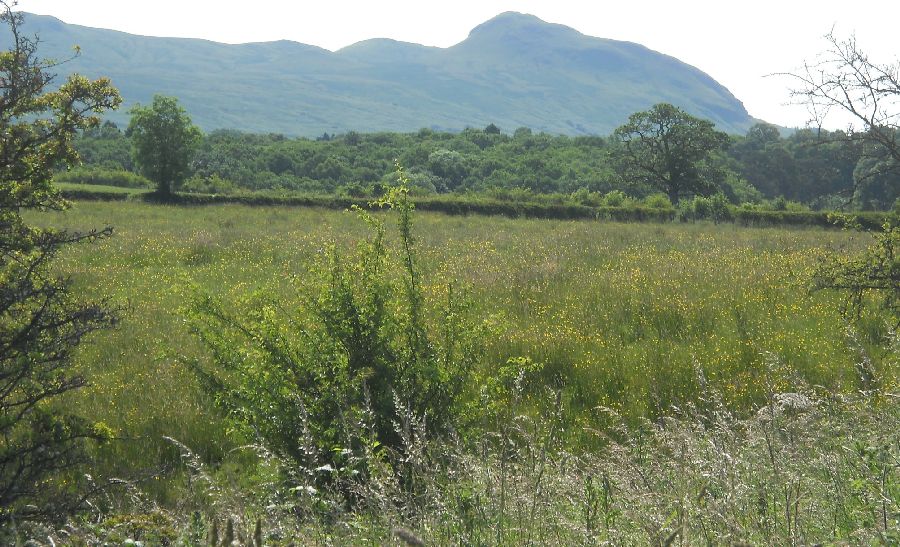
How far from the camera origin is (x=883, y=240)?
291 inches

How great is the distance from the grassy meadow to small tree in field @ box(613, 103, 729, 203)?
99.0 feet

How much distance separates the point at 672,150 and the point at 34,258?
56.3m

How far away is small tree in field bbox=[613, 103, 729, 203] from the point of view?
5619cm

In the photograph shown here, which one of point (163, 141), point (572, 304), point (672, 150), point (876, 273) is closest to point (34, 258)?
point (876, 273)

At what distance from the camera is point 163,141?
50625mm

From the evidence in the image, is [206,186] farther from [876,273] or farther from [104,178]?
[876,273]

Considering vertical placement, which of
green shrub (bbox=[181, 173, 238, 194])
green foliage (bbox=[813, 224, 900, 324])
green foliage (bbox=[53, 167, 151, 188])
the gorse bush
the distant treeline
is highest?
the distant treeline

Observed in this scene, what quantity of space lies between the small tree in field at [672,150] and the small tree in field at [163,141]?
115 feet

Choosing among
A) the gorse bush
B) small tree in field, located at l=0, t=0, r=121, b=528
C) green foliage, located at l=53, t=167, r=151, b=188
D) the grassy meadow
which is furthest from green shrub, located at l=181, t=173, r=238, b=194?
the gorse bush

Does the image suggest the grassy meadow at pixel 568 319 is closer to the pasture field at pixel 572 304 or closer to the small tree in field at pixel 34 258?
the pasture field at pixel 572 304

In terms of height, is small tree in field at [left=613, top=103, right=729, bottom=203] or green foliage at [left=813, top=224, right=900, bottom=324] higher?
small tree in field at [left=613, top=103, right=729, bottom=203]

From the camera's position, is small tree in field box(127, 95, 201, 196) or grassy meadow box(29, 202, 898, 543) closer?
grassy meadow box(29, 202, 898, 543)

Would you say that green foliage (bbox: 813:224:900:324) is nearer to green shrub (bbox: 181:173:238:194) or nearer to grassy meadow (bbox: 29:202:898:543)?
grassy meadow (bbox: 29:202:898:543)

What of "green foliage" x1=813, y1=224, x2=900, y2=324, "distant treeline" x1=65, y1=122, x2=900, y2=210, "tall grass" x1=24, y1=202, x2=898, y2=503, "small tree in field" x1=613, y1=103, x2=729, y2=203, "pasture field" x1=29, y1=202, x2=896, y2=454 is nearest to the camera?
"green foliage" x1=813, y1=224, x2=900, y2=324
